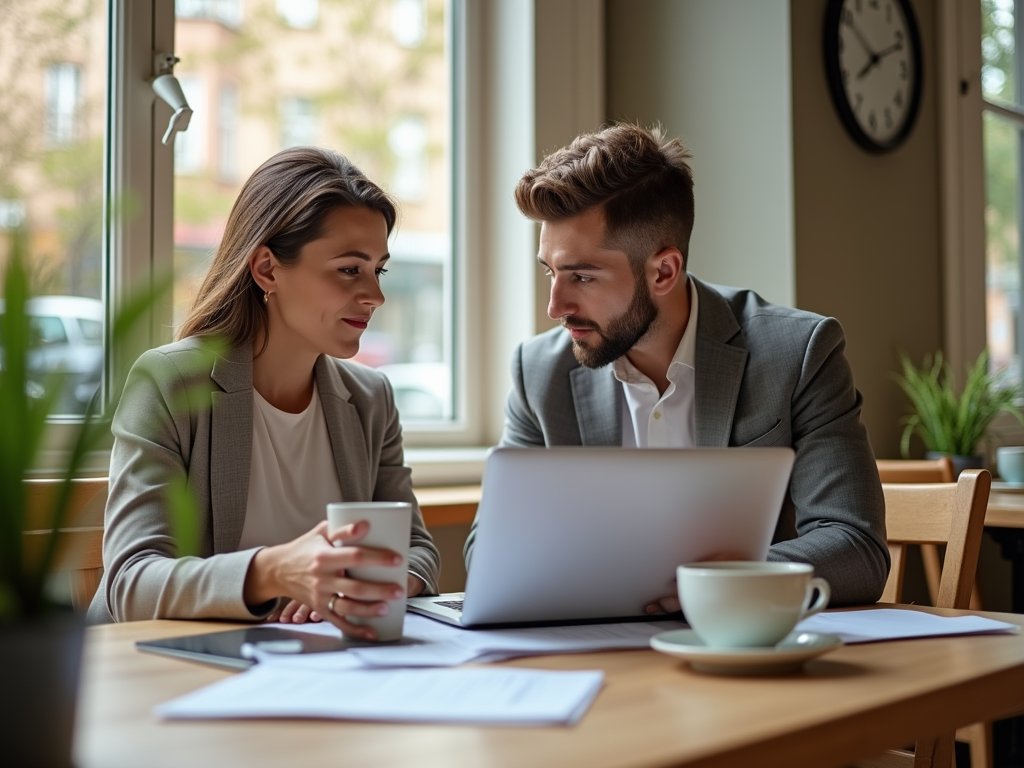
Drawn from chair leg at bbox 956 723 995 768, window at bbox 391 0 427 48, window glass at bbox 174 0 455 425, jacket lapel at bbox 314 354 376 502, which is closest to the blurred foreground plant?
jacket lapel at bbox 314 354 376 502

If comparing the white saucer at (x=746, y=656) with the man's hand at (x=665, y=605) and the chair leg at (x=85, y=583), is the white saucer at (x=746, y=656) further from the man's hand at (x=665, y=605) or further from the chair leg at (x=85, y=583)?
the chair leg at (x=85, y=583)

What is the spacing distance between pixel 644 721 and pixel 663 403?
3.54 ft

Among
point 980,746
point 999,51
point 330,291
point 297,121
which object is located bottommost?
point 980,746

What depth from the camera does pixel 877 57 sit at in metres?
3.09

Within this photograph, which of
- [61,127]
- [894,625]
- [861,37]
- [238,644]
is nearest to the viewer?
[238,644]

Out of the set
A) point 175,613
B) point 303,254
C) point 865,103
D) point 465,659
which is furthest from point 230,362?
point 865,103

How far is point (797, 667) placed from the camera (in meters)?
0.87

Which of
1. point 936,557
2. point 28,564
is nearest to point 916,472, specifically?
point 936,557

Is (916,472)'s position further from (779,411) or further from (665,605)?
(665,605)

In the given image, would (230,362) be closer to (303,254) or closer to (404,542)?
(303,254)

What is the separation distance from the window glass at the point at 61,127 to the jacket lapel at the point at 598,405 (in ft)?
3.07

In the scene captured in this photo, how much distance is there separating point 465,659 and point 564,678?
120 millimetres

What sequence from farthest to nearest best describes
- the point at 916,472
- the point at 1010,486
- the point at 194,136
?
the point at 1010,486, the point at 194,136, the point at 916,472

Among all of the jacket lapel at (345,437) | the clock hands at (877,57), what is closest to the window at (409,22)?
the clock hands at (877,57)
